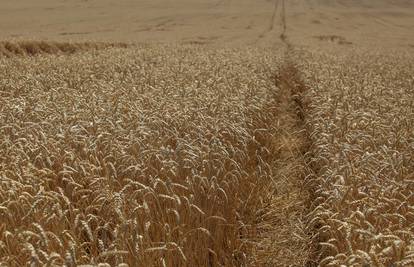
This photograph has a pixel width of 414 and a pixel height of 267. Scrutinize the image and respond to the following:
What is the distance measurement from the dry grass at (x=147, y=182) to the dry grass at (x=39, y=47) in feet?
28.7

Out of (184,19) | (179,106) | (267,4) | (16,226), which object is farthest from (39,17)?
(16,226)

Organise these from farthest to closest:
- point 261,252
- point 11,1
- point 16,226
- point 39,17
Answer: point 11,1
point 39,17
point 261,252
point 16,226

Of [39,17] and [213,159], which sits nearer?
[213,159]

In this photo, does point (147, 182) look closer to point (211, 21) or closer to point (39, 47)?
point (39, 47)

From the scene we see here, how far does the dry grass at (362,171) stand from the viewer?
9.30 feet

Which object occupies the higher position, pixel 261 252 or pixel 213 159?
pixel 213 159

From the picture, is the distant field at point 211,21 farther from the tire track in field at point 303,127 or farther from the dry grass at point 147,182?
the dry grass at point 147,182

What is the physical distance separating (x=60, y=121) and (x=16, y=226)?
2155 mm

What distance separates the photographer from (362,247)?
294 cm

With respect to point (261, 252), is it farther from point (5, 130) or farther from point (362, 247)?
point (5, 130)

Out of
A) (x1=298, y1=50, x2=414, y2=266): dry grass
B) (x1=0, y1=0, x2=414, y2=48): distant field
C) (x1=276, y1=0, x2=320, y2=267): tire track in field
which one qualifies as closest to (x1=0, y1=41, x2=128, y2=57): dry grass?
(x1=0, y1=0, x2=414, y2=48): distant field

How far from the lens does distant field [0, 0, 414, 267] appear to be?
3.04 meters

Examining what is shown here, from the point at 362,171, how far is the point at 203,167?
1.27 meters

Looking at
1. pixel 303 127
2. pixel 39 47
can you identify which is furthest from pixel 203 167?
pixel 39 47
